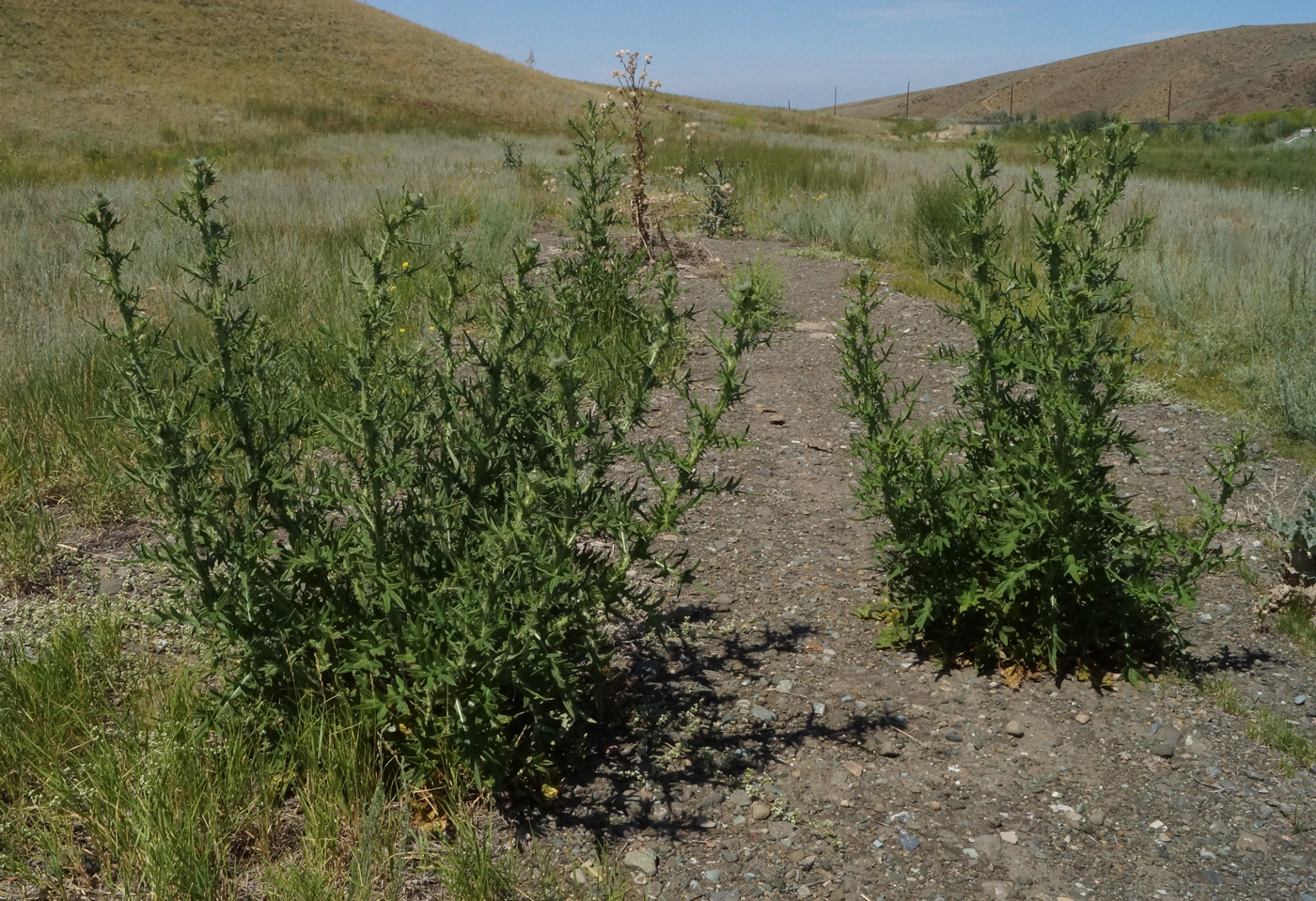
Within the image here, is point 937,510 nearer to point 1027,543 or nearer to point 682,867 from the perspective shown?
point 1027,543

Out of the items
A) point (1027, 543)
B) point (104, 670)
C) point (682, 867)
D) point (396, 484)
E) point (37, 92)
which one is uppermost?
point (37, 92)

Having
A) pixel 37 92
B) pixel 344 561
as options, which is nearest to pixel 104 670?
pixel 344 561

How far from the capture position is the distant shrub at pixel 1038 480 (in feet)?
7.66

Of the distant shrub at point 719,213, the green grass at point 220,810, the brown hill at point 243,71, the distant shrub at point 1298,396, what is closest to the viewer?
the green grass at point 220,810

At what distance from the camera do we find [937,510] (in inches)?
102

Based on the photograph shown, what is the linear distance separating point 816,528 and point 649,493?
70cm

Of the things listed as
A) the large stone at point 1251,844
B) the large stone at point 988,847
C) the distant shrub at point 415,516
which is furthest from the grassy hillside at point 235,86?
the large stone at point 1251,844

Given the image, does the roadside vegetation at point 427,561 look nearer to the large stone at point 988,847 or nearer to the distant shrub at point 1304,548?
the distant shrub at point 1304,548

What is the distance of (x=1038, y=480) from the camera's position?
243 cm

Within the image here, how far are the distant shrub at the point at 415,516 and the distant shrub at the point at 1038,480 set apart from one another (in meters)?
0.78

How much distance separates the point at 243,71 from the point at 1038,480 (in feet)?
125

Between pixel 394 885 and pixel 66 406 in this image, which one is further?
pixel 66 406

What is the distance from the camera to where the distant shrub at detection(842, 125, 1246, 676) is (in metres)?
2.33

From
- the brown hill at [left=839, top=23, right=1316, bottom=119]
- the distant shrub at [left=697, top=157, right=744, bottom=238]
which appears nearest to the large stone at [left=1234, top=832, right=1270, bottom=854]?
the distant shrub at [left=697, top=157, right=744, bottom=238]
